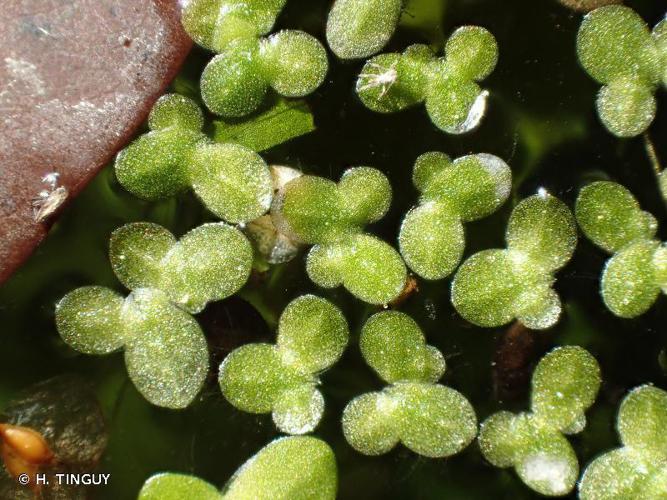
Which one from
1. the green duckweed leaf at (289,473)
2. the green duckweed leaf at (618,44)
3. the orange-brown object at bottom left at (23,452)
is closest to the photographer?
the green duckweed leaf at (289,473)

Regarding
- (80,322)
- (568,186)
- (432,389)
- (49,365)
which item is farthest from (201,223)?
(568,186)

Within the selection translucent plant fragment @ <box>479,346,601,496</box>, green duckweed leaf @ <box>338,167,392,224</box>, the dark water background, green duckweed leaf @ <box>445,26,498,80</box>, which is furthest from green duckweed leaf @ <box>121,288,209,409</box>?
green duckweed leaf @ <box>445,26,498,80</box>

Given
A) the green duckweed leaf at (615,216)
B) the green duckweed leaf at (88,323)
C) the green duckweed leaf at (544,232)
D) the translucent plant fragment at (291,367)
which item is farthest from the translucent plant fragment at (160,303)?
the green duckweed leaf at (615,216)

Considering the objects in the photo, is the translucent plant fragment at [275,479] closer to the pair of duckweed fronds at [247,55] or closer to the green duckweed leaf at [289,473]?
the green duckweed leaf at [289,473]

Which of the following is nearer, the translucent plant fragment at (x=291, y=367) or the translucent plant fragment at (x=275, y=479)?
the translucent plant fragment at (x=275, y=479)

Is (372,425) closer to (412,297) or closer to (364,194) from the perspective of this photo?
(412,297)

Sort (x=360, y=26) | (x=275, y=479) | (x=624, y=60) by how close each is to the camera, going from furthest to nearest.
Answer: (x=624, y=60)
(x=360, y=26)
(x=275, y=479)

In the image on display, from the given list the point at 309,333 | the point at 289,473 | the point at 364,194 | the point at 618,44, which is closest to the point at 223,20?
the point at 364,194
